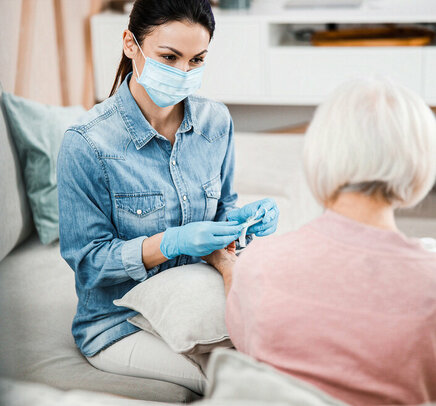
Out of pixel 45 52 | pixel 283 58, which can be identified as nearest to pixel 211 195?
pixel 45 52

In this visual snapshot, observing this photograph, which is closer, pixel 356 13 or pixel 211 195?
pixel 211 195

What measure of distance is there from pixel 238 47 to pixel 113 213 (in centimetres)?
207

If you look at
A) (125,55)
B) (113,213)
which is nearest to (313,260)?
(113,213)

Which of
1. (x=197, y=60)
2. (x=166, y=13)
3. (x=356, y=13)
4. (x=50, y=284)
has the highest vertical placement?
(x=166, y=13)

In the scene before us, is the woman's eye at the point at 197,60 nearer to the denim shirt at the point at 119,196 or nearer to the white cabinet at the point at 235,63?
the denim shirt at the point at 119,196

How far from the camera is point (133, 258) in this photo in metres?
1.25

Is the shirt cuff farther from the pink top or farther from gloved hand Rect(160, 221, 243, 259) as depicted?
the pink top

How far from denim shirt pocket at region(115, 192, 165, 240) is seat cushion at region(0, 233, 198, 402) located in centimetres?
31

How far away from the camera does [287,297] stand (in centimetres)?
85

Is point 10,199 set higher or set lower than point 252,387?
lower

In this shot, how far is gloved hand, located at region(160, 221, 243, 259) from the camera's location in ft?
3.99

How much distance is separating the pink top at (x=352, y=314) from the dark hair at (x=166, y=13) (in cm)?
63

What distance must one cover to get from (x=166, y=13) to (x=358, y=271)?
0.74 m

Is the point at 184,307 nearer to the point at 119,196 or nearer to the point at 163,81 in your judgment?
the point at 119,196
